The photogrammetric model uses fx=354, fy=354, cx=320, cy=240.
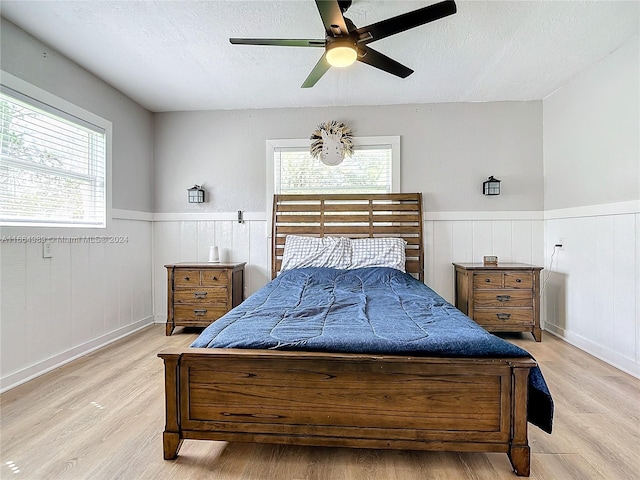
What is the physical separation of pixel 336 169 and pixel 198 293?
196 cm

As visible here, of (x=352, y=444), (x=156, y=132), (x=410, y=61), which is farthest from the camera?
(x=156, y=132)

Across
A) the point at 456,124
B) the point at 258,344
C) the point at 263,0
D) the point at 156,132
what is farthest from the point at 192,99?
the point at 258,344

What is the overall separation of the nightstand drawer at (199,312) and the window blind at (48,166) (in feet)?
3.62

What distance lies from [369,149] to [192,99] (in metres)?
1.96

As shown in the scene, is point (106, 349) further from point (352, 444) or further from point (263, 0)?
point (263, 0)

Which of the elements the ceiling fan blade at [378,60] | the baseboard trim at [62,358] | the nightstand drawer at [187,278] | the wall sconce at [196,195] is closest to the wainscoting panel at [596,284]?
the ceiling fan blade at [378,60]

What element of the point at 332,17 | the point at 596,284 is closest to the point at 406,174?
the point at 596,284

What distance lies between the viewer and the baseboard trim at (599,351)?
8.42ft

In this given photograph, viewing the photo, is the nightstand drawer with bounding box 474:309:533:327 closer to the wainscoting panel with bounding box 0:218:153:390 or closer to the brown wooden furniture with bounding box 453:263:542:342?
the brown wooden furniture with bounding box 453:263:542:342

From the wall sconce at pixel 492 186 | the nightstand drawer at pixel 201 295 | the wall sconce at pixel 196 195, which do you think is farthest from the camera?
the wall sconce at pixel 196 195

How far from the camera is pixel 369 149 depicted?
3910 mm

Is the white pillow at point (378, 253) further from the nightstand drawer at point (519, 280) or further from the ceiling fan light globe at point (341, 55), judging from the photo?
the ceiling fan light globe at point (341, 55)

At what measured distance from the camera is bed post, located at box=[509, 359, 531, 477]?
Answer: 1421mm

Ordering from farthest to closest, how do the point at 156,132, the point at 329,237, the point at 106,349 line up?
1. the point at 156,132
2. the point at 329,237
3. the point at 106,349
